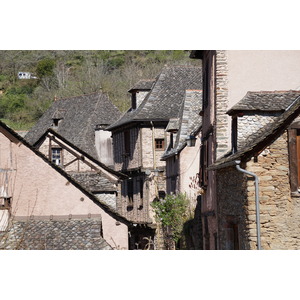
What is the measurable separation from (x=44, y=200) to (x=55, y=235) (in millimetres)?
1363

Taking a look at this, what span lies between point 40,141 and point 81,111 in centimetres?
234

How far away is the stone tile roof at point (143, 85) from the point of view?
81.0ft

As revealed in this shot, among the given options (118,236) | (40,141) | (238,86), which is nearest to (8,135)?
(118,236)

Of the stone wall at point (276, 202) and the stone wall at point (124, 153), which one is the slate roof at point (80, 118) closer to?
the stone wall at point (124, 153)

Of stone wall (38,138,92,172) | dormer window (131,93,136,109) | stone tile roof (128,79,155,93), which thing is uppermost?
stone tile roof (128,79,155,93)

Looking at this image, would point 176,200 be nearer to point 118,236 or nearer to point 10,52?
point 118,236

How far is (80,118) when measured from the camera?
83.8 ft

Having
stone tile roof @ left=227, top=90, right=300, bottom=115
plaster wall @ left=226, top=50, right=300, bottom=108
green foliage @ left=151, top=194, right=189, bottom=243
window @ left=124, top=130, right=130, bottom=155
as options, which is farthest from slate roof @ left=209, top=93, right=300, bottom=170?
window @ left=124, top=130, right=130, bottom=155

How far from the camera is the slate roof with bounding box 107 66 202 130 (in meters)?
24.8

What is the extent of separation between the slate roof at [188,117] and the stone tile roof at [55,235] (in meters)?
6.90

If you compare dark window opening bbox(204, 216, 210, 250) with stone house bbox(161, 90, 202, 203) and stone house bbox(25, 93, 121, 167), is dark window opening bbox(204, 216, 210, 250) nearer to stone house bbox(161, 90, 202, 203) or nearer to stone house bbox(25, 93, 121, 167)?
stone house bbox(161, 90, 202, 203)

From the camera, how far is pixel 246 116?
46.2 ft

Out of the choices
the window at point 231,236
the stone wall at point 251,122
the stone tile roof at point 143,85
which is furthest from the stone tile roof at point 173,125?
the window at point 231,236

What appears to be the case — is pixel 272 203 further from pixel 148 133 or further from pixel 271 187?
pixel 148 133
